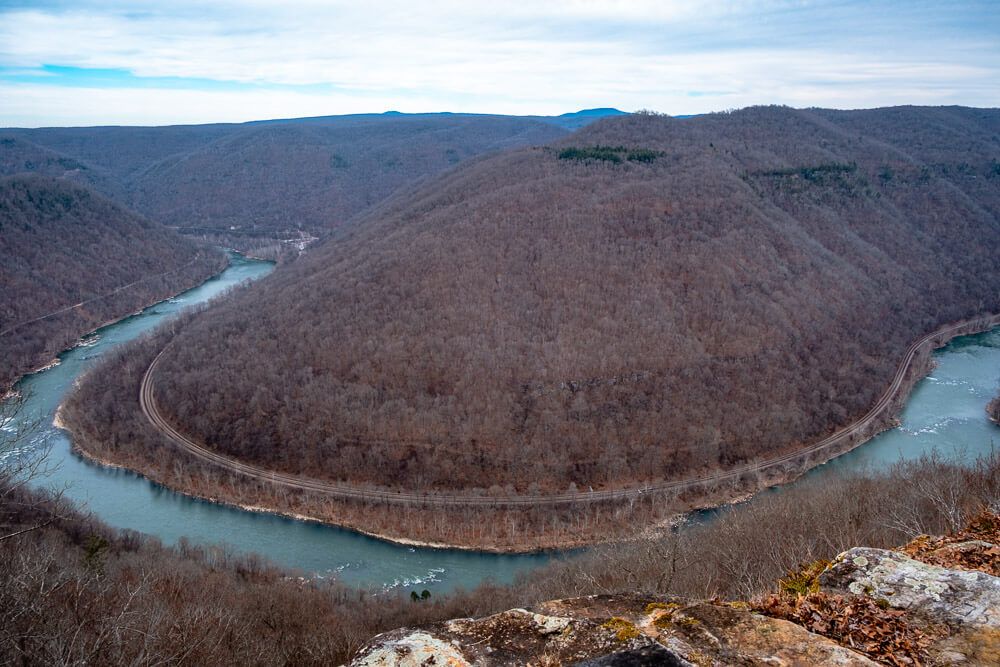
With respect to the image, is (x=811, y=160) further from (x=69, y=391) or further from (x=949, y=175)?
(x=69, y=391)

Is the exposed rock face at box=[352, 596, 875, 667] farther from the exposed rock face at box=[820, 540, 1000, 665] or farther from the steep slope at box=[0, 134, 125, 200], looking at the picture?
the steep slope at box=[0, 134, 125, 200]

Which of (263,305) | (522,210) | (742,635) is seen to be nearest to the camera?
(742,635)

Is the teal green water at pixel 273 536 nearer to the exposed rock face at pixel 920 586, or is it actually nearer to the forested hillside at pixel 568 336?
the forested hillside at pixel 568 336

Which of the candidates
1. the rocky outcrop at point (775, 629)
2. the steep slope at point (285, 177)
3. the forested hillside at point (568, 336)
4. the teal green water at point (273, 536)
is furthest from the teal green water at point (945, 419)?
the steep slope at point (285, 177)

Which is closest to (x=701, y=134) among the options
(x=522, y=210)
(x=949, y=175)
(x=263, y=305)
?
(x=522, y=210)

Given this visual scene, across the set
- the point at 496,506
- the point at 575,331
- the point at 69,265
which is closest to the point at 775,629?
the point at 496,506
